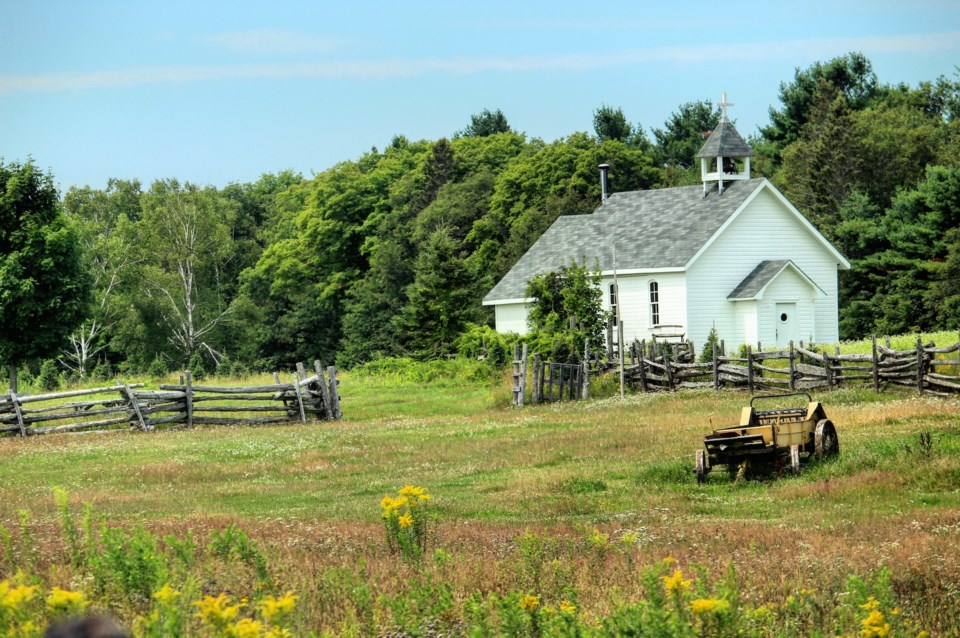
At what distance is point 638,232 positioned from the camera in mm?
52188

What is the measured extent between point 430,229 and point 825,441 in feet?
189

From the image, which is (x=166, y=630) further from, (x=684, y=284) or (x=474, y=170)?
(x=474, y=170)

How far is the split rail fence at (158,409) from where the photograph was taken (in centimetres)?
3253

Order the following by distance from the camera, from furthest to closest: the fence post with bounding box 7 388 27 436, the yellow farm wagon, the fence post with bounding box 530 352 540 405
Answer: the fence post with bounding box 530 352 540 405, the fence post with bounding box 7 388 27 436, the yellow farm wagon

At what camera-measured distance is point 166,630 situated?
715cm

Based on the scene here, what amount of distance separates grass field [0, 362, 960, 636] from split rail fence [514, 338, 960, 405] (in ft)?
4.30

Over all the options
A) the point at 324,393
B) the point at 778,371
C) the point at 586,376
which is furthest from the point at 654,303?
the point at 324,393

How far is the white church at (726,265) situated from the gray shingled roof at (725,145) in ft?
0.13

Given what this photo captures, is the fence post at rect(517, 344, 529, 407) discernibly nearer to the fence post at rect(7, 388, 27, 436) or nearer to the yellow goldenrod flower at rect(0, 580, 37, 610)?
the fence post at rect(7, 388, 27, 436)

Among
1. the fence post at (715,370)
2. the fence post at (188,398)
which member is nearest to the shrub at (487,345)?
the fence post at (715,370)

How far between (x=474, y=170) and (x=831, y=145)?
28.0 metres

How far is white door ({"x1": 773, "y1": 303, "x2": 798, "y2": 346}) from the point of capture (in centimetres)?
4825

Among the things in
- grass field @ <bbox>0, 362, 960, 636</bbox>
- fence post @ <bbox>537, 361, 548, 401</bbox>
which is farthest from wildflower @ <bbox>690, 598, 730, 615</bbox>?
fence post @ <bbox>537, 361, 548, 401</bbox>

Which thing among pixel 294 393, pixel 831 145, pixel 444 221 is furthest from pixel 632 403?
pixel 444 221
